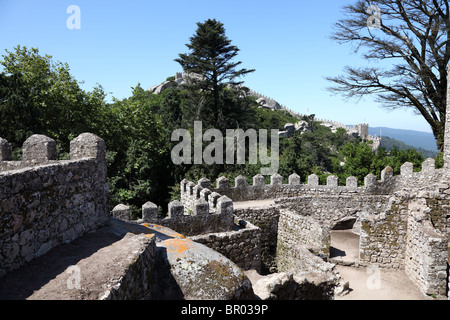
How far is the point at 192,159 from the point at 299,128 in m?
40.1

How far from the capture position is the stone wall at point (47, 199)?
2.68 meters

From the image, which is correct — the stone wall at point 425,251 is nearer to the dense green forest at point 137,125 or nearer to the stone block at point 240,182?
the stone block at point 240,182

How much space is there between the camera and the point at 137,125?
75.8 ft

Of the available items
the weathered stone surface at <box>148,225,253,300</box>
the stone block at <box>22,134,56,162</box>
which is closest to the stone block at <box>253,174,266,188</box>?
the weathered stone surface at <box>148,225,253,300</box>

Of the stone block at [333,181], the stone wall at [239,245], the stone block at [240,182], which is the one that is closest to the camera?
the stone wall at [239,245]

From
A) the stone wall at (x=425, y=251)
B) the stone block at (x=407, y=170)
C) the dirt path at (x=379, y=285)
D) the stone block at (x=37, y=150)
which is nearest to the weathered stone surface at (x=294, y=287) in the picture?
the dirt path at (x=379, y=285)

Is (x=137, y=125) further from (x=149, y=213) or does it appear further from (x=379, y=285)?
(x=379, y=285)

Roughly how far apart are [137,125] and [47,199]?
817 inches

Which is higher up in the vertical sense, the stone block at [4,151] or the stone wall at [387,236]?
the stone block at [4,151]

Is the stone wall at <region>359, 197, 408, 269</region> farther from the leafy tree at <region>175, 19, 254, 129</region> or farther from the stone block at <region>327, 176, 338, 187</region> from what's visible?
the leafy tree at <region>175, 19, 254, 129</region>

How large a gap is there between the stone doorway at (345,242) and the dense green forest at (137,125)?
503 cm

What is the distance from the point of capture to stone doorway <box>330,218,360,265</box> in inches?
363

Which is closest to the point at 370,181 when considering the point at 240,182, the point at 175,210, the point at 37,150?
the point at 240,182

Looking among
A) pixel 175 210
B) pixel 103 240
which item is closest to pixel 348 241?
pixel 175 210
